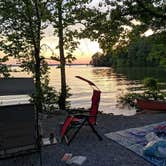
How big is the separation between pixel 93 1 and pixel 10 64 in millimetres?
4764

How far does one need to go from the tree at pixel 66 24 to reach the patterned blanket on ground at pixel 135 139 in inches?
250

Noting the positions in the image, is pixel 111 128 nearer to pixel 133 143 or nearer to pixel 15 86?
pixel 133 143

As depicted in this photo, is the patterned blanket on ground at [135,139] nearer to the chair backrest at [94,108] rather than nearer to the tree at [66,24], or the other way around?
the chair backrest at [94,108]

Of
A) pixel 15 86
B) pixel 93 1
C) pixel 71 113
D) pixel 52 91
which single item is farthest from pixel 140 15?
pixel 15 86

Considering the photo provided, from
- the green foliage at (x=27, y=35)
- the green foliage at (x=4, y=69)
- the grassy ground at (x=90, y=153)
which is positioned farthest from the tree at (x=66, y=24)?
the grassy ground at (x=90, y=153)

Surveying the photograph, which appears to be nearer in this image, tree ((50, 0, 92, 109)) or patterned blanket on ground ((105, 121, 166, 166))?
patterned blanket on ground ((105, 121, 166, 166))

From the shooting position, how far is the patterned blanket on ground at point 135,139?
572 centimetres

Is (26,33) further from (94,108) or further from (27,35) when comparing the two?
(94,108)

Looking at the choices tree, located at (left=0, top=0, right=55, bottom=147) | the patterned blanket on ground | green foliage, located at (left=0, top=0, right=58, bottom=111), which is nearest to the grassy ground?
the patterned blanket on ground

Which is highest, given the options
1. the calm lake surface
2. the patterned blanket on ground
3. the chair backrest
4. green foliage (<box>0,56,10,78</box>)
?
green foliage (<box>0,56,10,78</box>)

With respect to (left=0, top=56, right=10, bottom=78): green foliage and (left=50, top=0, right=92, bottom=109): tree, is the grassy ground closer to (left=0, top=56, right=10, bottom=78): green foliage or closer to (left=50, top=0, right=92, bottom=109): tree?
(left=0, top=56, right=10, bottom=78): green foliage

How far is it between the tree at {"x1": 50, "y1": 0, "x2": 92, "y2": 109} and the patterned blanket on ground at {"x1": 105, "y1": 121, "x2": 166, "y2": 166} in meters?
6.34

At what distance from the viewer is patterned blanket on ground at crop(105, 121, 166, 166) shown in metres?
5.72

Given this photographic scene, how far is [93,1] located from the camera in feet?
47.3
